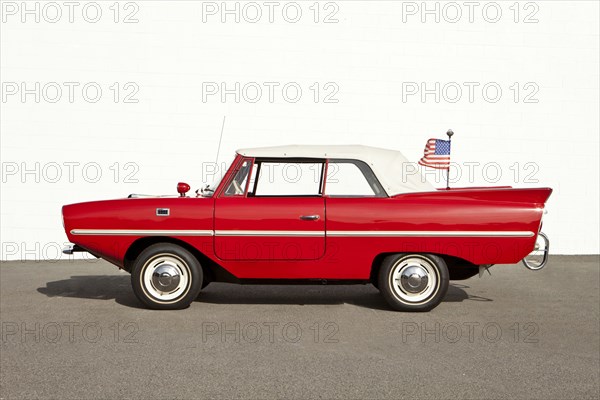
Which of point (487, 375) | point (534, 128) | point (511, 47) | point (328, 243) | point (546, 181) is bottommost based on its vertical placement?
point (487, 375)

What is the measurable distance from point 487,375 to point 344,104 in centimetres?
687

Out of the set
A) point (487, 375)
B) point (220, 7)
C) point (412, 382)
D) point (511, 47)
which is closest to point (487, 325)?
point (487, 375)

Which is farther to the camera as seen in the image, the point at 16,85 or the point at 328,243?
the point at 16,85

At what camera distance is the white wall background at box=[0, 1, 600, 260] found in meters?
Answer: 9.99

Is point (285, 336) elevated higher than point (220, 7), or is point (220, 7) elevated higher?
point (220, 7)

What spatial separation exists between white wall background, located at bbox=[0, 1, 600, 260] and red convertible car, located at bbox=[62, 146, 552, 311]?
4.06m

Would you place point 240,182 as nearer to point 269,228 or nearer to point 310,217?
point 269,228

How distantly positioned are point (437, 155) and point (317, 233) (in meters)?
3.12

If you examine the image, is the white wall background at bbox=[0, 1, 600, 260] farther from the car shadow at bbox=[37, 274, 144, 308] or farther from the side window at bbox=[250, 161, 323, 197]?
the car shadow at bbox=[37, 274, 144, 308]

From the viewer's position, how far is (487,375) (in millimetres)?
3924

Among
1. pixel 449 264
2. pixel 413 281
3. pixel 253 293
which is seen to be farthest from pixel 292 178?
pixel 413 281

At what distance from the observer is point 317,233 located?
19.2ft

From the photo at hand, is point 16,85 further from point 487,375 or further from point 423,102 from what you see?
point 487,375

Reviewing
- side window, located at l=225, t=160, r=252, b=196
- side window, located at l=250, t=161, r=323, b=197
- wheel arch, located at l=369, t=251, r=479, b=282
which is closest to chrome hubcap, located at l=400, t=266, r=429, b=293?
wheel arch, located at l=369, t=251, r=479, b=282
